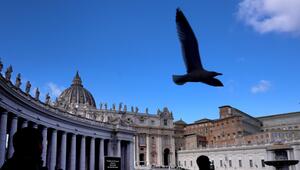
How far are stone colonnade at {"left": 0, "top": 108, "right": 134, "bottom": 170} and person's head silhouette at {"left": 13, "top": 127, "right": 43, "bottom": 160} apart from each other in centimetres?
3273

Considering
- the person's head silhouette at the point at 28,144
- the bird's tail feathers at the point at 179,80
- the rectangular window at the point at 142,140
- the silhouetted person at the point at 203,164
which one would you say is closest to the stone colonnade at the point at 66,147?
the bird's tail feathers at the point at 179,80

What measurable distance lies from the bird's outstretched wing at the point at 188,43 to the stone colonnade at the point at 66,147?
98.5 ft

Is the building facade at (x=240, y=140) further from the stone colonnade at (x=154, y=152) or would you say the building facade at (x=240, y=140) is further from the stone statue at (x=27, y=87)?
the stone statue at (x=27, y=87)

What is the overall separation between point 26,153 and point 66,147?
184ft

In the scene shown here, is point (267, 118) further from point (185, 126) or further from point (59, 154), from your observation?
point (59, 154)

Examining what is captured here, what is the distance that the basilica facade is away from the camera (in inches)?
1475

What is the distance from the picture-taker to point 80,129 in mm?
58312

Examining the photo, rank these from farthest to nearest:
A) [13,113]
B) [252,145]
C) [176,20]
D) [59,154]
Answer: [252,145]
[59,154]
[13,113]
[176,20]

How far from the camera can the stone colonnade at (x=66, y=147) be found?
35.8m

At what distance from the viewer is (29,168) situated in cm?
365

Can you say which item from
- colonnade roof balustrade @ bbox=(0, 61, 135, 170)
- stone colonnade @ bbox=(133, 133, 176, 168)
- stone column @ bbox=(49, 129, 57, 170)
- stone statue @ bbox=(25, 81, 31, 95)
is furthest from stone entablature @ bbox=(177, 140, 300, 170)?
stone statue @ bbox=(25, 81, 31, 95)

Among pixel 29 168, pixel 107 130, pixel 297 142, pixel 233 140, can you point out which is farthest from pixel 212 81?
pixel 233 140

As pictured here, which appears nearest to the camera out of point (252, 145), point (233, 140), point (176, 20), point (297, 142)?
point (176, 20)

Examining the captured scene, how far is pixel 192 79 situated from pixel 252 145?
7994 centimetres
